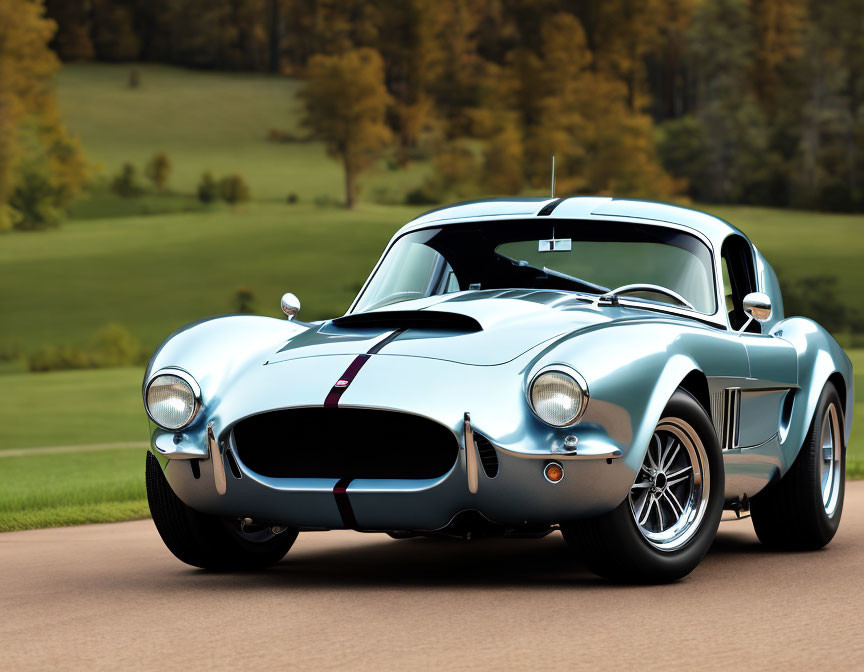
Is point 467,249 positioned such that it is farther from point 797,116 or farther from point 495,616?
point 797,116

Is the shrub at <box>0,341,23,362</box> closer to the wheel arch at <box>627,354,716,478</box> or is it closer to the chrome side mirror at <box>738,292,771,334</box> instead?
the chrome side mirror at <box>738,292,771,334</box>

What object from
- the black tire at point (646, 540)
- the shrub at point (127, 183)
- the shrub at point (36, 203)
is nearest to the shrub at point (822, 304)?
the shrub at point (36, 203)

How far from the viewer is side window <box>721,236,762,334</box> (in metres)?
7.32

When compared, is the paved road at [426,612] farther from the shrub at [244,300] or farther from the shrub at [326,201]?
the shrub at [326,201]

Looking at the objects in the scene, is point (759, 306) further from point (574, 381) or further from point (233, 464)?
point (233, 464)

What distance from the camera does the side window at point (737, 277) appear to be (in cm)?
Result: 732

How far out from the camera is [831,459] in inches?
299

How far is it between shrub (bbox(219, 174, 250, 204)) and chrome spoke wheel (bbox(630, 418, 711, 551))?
6227 centimetres

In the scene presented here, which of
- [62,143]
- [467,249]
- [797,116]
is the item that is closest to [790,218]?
[797,116]

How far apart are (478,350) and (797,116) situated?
197ft

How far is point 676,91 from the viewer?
64.9 m

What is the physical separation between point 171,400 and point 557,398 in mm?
1642

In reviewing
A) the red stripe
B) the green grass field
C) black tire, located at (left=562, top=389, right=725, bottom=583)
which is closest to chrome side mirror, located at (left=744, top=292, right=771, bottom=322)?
black tire, located at (left=562, top=389, right=725, bottom=583)

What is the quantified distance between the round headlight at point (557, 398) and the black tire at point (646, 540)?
1.40ft
